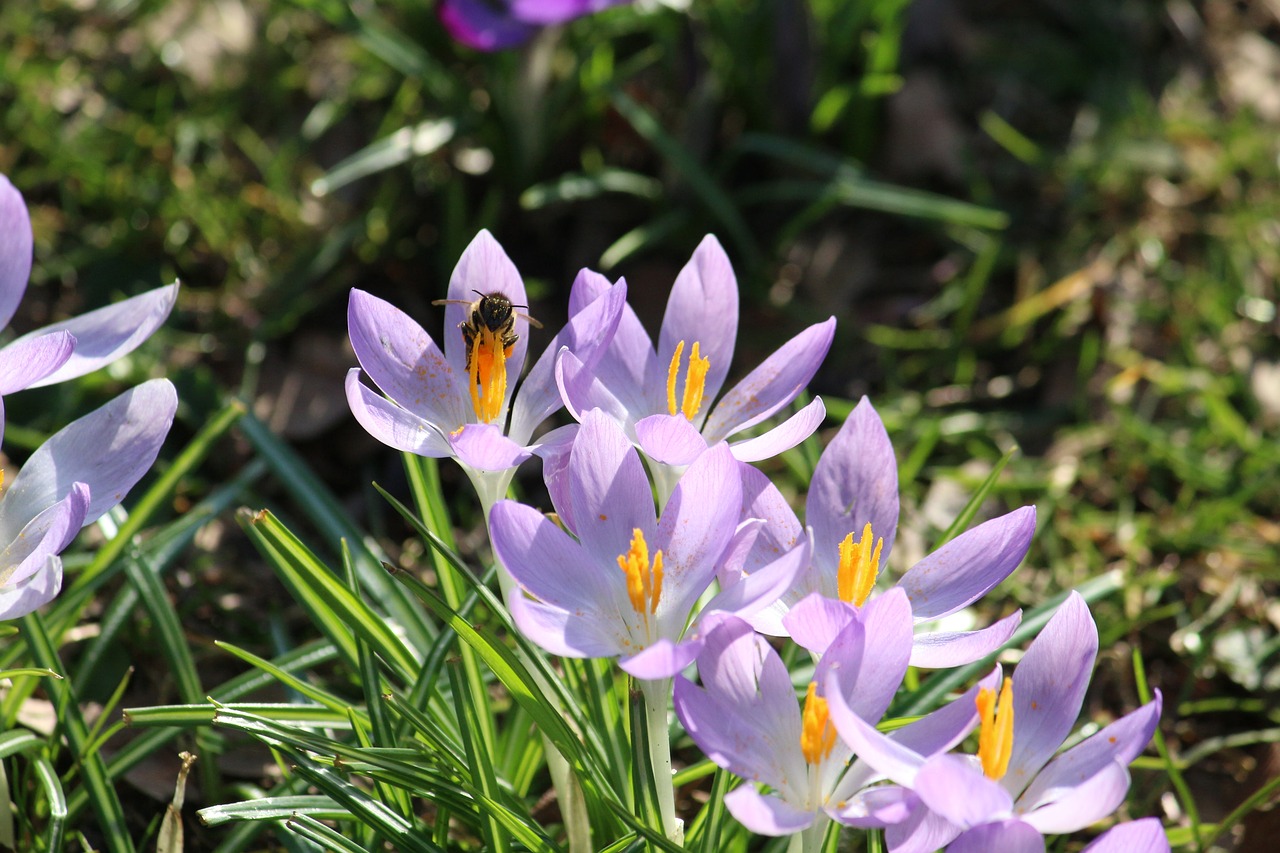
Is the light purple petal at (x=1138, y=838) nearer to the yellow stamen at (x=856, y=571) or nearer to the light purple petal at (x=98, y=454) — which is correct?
the yellow stamen at (x=856, y=571)

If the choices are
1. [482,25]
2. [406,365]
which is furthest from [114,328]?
[482,25]

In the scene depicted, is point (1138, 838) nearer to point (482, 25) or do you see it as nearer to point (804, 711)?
point (804, 711)

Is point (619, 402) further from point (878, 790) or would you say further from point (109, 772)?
point (109, 772)

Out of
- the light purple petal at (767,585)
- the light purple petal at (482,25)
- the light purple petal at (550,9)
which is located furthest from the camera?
the light purple petal at (482,25)

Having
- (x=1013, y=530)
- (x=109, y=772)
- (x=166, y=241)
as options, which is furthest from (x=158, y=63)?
(x=1013, y=530)

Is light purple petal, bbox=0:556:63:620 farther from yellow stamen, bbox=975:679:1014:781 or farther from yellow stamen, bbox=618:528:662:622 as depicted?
yellow stamen, bbox=975:679:1014:781

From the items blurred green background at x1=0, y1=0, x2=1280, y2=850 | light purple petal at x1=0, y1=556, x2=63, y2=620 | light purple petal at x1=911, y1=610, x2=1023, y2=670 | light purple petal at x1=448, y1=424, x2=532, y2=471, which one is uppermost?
light purple petal at x1=448, y1=424, x2=532, y2=471

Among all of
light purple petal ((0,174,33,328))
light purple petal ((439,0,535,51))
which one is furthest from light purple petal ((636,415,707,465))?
light purple petal ((439,0,535,51))

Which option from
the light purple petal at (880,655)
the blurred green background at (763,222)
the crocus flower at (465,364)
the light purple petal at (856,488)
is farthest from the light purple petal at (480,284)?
the blurred green background at (763,222)
